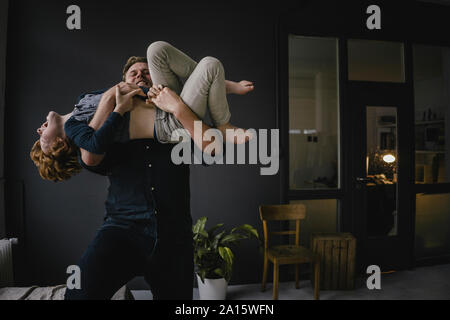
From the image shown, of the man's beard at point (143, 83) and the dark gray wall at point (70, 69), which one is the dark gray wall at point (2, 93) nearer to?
the dark gray wall at point (70, 69)

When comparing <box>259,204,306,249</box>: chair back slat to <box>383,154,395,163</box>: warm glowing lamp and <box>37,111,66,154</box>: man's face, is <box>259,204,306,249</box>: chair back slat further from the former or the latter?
<box>37,111,66,154</box>: man's face

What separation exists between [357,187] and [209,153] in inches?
116

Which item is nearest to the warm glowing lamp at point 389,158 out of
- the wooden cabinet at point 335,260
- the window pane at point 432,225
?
the window pane at point 432,225

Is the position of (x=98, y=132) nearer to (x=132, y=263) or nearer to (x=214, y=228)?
(x=132, y=263)

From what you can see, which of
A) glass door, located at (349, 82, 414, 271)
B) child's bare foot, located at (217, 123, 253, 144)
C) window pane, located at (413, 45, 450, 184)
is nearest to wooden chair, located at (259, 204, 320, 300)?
glass door, located at (349, 82, 414, 271)

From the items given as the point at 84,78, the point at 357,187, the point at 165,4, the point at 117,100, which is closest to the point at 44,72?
the point at 84,78

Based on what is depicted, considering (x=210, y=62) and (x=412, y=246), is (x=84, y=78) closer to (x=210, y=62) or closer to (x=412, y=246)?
(x=210, y=62)

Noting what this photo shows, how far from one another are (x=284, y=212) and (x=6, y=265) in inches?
90.0

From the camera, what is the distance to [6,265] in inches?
88.0

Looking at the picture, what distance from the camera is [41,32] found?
2725 millimetres

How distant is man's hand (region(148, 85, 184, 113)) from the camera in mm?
830

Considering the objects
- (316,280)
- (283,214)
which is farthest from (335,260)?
(283,214)

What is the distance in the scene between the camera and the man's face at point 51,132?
89 centimetres

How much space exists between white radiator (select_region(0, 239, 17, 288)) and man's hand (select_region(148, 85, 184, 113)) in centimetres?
210
